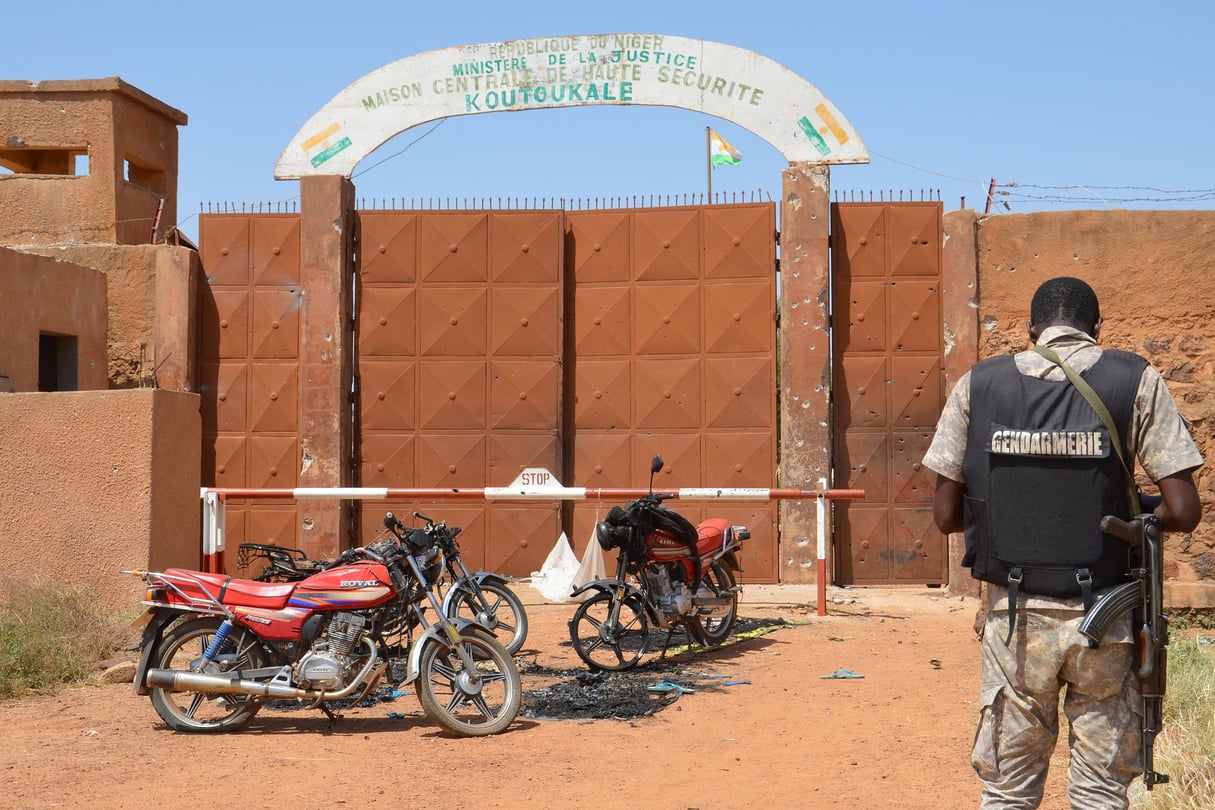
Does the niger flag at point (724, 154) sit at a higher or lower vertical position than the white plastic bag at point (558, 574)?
higher

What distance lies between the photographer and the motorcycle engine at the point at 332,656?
6.62 m

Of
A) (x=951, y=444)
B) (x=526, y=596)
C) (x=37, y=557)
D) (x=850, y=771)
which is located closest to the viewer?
(x=951, y=444)

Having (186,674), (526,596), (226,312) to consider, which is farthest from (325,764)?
(226,312)

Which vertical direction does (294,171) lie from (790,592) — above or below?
above

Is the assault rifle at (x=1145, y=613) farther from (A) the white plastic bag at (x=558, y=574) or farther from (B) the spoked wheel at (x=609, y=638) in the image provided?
(A) the white plastic bag at (x=558, y=574)

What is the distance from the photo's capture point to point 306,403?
12.9 m

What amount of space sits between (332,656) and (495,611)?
77.8 inches

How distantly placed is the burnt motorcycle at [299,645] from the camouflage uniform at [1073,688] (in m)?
3.31

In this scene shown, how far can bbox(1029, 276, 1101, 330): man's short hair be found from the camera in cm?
400

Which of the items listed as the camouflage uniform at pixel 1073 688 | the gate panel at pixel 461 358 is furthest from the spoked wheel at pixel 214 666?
the gate panel at pixel 461 358

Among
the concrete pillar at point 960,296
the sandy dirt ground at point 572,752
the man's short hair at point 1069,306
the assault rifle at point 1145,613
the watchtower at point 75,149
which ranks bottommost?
the sandy dirt ground at point 572,752

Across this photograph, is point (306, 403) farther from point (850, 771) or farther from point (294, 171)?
point (850, 771)

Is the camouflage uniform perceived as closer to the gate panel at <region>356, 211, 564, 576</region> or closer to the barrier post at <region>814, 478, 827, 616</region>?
the barrier post at <region>814, 478, 827, 616</region>

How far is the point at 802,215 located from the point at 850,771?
7733mm
